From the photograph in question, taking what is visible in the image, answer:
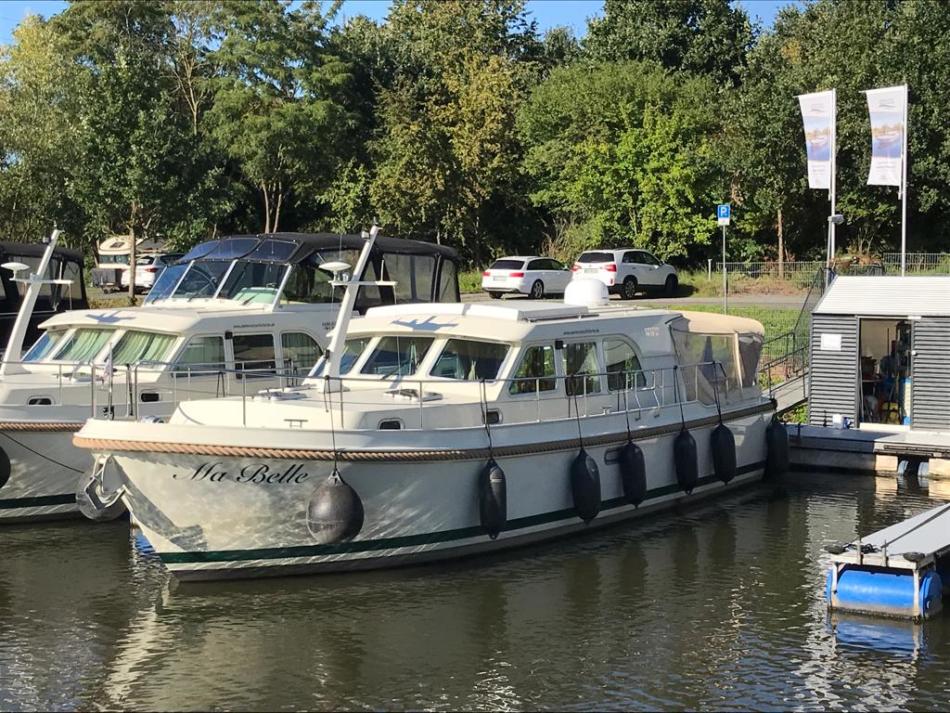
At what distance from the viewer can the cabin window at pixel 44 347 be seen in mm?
19336

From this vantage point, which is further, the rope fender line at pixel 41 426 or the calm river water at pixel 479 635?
the rope fender line at pixel 41 426

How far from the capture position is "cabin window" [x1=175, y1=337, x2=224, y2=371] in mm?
18234

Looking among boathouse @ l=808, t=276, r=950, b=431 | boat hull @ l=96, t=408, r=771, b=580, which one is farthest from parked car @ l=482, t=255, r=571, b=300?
boat hull @ l=96, t=408, r=771, b=580

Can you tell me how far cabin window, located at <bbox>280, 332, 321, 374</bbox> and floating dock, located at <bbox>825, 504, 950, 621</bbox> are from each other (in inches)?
358

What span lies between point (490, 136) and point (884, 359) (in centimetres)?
2409

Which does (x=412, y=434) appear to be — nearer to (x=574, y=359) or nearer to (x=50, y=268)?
(x=574, y=359)

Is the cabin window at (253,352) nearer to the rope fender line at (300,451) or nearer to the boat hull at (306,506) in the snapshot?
the boat hull at (306,506)

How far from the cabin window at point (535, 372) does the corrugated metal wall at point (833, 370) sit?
6.61 m

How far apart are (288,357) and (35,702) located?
9118 millimetres

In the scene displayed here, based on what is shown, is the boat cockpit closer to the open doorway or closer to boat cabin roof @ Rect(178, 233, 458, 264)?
boat cabin roof @ Rect(178, 233, 458, 264)

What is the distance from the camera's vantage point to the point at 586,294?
19031mm

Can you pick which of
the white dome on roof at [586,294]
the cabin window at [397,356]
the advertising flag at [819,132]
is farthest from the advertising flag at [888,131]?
the cabin window at [397,356]

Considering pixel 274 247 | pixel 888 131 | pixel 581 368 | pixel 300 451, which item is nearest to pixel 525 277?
pixel 888 131

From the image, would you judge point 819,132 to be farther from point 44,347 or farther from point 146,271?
point 146,271
